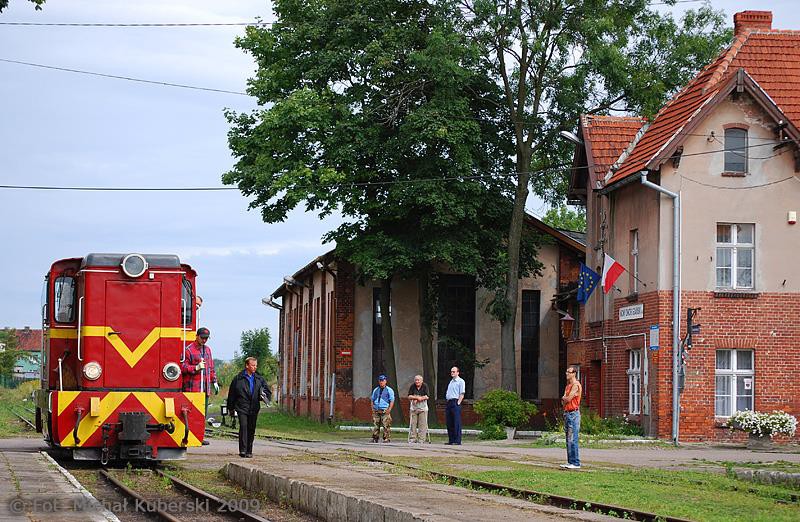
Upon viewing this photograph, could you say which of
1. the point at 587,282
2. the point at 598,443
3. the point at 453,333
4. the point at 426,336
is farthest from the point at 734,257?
the point at 453,333

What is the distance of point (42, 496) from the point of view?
537 inches

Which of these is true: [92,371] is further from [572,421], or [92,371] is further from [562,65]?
[562,65]

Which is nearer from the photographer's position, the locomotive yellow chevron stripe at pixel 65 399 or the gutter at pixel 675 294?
the locomotive yellow chevron stripe at pixel 65 399

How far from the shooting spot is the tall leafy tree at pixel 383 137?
126ft

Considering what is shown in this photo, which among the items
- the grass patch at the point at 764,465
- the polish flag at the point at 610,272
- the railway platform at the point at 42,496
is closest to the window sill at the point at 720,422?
the polish flag at the point at 610,272

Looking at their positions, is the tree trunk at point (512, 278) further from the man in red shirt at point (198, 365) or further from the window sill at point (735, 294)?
the man in red shirt at point (198, 365)

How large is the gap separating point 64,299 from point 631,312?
58.8 ft

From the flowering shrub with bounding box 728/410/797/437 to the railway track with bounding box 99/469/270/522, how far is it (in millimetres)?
17224

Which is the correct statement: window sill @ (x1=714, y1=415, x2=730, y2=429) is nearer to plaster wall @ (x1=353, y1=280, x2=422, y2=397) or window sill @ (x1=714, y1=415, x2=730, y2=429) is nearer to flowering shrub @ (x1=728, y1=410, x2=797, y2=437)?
flowering shrub @ (x1=728, y1=410, x2=797, y2=437)

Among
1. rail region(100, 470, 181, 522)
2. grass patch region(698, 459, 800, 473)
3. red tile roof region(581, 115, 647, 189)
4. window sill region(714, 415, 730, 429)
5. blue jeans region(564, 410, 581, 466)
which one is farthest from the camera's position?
red tile roof region(581, 115, 647, 189)

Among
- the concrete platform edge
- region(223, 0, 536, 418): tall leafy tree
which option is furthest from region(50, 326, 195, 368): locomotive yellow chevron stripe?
region(223, 0, 536, 418): tall leafy tree

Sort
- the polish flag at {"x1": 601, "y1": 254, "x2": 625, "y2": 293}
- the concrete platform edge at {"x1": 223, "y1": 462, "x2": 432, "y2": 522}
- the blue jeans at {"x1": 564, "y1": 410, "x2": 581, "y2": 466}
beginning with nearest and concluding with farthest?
the concrete platform edge at {"x1": 223, "y1": 462, "x2": 432, "y2": 522}, the blue jeans at {"x1": 564, "y1": 410, "x2": 581, "y2": 466}, the polish flag at {"x1": 601, "y1": 254, "x2": 625, "y2": 293}

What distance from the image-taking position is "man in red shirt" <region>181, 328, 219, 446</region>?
19.8 metres

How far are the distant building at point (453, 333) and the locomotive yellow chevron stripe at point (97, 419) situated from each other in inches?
939
